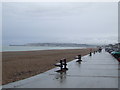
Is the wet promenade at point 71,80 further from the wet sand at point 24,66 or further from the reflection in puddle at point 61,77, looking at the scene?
the wet sand at point 24,66

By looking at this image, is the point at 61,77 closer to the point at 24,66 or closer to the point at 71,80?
the point at 71,80

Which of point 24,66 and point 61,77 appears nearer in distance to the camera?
point 61,77

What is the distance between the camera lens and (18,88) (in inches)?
312

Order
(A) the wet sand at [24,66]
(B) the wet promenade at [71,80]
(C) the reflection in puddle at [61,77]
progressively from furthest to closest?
(A) the wet sand at [24,66] → (C) the reflection in puddle at [61,77] → (B) the wet promenade at [71,80]

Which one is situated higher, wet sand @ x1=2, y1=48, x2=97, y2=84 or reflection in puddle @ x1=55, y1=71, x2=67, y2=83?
reflection in puddle @ x1=55, y1=71, x2=67, y2=83

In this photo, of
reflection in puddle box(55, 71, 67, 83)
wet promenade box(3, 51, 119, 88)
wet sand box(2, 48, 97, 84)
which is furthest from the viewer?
wet sand box(2, 48, 97, 84)

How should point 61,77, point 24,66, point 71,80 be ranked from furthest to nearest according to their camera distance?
point 24,66
point 61,77
point 71,80

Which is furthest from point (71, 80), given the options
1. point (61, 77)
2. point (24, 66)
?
point (24, 66)

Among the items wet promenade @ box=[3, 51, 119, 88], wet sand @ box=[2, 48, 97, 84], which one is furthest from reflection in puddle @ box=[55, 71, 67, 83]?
wet sand @ box=[2, 48, 97, 84]

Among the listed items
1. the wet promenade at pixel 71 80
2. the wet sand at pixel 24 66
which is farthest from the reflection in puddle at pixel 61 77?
the wet sand at pixel 24 66

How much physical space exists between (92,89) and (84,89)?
302 mm

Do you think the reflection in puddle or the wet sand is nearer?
the reflection in puddle

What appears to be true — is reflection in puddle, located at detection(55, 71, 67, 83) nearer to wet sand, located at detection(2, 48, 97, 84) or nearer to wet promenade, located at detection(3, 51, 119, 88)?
wet promenade, located at detection(3, 51, 119, 88)

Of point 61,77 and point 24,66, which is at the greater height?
point 61,77
